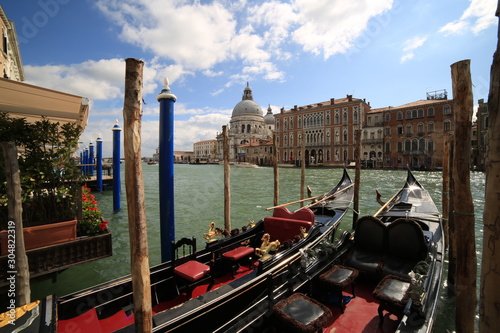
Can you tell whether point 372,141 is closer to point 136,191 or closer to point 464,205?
point 464,205

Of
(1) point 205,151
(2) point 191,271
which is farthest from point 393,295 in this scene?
(1) point 205,151

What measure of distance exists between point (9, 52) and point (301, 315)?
42.1 feet

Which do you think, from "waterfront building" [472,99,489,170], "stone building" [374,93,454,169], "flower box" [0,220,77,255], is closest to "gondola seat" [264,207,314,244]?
"flower box" [0,220,77,255]

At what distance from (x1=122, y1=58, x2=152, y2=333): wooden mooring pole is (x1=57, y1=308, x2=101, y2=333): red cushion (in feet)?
2.00

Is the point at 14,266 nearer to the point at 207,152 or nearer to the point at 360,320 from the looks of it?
the point at 360,320

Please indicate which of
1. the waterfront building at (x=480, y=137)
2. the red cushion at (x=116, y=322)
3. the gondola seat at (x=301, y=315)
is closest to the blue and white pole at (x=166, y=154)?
A: the red cushion at (x=116, y=322)

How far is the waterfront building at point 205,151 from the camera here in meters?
78.4

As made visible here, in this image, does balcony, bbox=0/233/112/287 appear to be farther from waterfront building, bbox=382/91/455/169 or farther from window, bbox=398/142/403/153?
window, bbox=398/142/403/153

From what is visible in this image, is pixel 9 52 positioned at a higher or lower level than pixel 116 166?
higher

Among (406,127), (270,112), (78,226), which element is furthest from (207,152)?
(78,226)

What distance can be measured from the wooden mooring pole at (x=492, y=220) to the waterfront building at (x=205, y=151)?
7565cm

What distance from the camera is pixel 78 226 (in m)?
3.14

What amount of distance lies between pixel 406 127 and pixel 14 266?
34828 mm

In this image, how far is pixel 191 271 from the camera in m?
2.57
